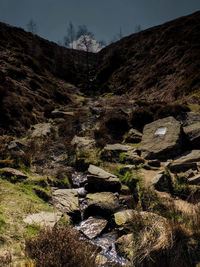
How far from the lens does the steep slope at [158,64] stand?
19938 mm

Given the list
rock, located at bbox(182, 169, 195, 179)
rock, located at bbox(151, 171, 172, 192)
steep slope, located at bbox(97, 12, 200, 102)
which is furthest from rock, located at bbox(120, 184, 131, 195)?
steep slope, located at bbox(97, 12, 200, 102)

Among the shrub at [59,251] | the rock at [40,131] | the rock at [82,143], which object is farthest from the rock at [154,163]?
the rock at [40,131]

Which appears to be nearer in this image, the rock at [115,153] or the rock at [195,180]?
the rock at [195,180]

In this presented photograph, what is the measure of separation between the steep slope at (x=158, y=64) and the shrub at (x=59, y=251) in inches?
Answer: 578

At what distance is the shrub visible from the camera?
7.84 feet

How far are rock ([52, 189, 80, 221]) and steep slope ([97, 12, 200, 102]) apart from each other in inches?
513

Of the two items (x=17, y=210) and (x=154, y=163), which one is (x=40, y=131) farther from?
(x=17, y=210)

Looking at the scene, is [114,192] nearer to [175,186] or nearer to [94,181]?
[94,181]

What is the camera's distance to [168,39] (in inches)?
1316

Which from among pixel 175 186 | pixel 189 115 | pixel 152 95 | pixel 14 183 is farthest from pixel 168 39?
pixel 14 183

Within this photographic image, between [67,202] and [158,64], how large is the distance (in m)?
29.4

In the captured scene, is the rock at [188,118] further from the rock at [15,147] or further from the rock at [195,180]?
the rock at [15,147]

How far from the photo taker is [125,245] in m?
3.62

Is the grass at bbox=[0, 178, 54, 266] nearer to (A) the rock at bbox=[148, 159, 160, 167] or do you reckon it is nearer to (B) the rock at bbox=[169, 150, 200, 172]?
(A) the rock at bbox=[148, 159, 160, 167]
